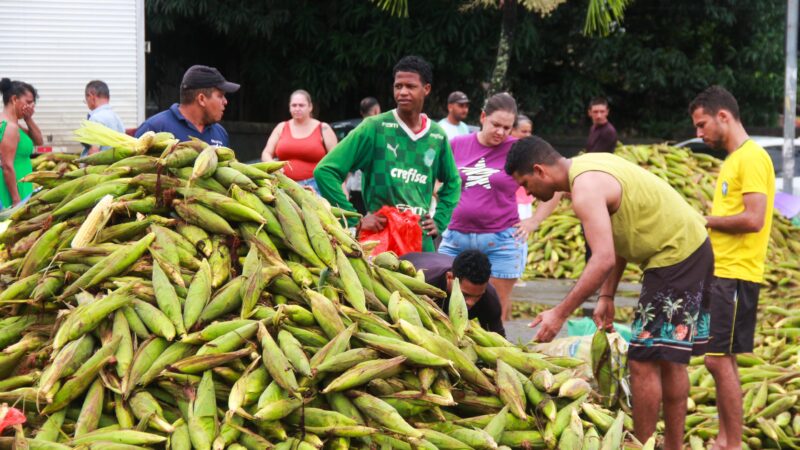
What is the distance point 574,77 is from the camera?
22.0 meters

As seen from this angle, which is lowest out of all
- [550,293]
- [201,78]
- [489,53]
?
[550,293]

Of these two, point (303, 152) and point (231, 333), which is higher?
point (231, 333)

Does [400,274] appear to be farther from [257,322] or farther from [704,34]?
[704,34]

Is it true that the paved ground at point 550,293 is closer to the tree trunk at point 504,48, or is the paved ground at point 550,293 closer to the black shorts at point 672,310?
the black shorts at point 672,310

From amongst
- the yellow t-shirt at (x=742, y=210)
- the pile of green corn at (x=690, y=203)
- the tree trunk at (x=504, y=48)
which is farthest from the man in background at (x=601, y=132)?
the yellow t-shirt at (x=742, y=210)

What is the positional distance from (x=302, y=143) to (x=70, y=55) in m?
5.06

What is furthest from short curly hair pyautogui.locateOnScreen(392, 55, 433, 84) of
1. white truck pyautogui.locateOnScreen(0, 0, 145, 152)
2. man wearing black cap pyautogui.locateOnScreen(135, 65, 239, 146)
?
white truck pyautogui.locateOnScreen(0, 0, 145, 152)

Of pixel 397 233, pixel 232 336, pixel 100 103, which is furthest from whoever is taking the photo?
pixel 100 103

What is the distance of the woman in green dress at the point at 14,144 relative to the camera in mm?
10539

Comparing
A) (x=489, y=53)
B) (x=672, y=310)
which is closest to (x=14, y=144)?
(x=672, y=310)

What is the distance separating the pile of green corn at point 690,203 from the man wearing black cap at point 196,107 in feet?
21.8

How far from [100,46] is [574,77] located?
10.4 metres

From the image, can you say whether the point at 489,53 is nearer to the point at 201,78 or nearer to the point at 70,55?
the point at 70,55

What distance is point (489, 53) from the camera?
71.2 ft
